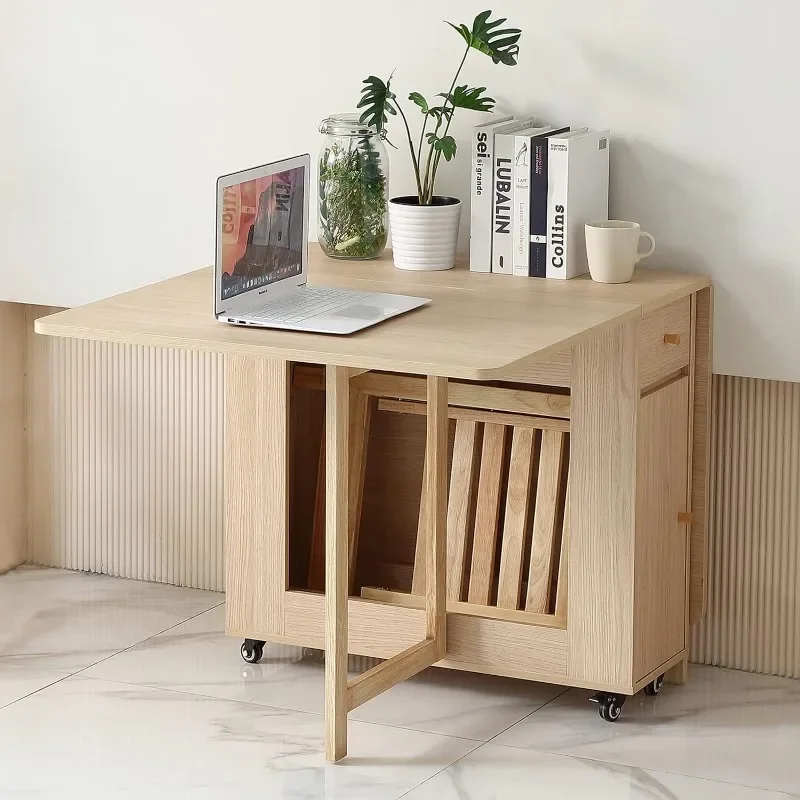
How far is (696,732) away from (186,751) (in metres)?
0.89

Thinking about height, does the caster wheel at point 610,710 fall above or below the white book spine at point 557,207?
below

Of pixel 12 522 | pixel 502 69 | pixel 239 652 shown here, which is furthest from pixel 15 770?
pixel 502 69

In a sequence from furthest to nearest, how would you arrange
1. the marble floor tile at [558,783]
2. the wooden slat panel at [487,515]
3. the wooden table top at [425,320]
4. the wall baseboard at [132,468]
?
1. the wall baseboard at [132,468]
2. the wooden slat panel at [487,515]
3. the marble floor tile at [558,783]
4. the wooden table top at [425,320]

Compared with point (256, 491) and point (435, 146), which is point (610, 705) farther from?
point (435, 146)

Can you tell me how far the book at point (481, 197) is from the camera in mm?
2822

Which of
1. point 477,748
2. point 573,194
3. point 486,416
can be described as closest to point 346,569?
point 477,748

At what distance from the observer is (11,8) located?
10.9 ft

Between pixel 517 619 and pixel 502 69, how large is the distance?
3.33 feet

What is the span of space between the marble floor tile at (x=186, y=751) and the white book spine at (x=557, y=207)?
86 centimetres

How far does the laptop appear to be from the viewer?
2.40 metres

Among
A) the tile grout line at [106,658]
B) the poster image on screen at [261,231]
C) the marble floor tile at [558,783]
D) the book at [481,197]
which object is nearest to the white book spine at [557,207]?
the book at [481,197]

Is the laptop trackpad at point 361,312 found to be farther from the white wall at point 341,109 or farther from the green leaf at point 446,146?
the white wall at point 341,109

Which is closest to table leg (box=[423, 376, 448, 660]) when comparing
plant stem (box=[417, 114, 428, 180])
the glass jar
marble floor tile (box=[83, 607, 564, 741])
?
marble floor tile (box=[83, 607, 564, 741])

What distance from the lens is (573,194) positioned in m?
2.77
